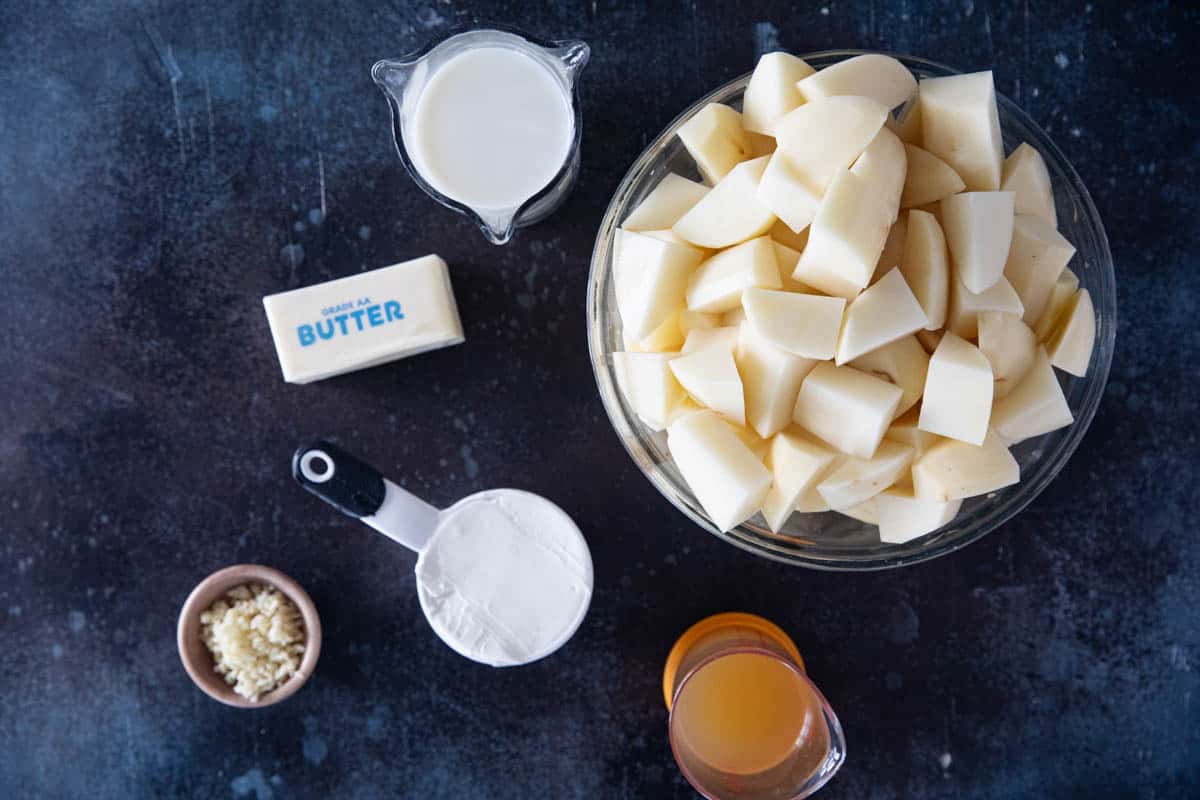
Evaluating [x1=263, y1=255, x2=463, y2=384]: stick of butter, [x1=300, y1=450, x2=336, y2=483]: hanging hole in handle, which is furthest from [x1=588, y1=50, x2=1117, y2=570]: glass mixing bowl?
[x1=300, y1=450, x2=336, y2=483]: hanging hole in handle

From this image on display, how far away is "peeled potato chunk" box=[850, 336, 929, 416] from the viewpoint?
920mm

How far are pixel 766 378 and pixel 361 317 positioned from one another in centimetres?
61

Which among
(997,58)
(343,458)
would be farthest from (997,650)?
(343,458)

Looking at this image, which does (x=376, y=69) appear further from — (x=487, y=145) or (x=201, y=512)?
(x=201, y=512)

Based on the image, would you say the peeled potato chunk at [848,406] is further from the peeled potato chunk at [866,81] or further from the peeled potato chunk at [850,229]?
the peeled potato chunk at [866,81]

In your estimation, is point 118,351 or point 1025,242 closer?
point 1025,242

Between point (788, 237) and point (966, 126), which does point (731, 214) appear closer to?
point (788, 237)

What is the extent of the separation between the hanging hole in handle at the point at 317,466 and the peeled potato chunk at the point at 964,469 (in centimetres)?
73

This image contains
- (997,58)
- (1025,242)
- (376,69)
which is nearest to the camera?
(1025,242)

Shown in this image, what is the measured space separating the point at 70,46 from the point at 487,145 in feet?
2.27

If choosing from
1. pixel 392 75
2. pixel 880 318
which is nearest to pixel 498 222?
pixel 392 75

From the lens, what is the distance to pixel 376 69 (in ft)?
3.73

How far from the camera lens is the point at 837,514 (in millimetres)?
1080

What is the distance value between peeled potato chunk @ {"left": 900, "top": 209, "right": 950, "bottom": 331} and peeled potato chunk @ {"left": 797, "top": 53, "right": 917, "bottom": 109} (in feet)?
0.46
